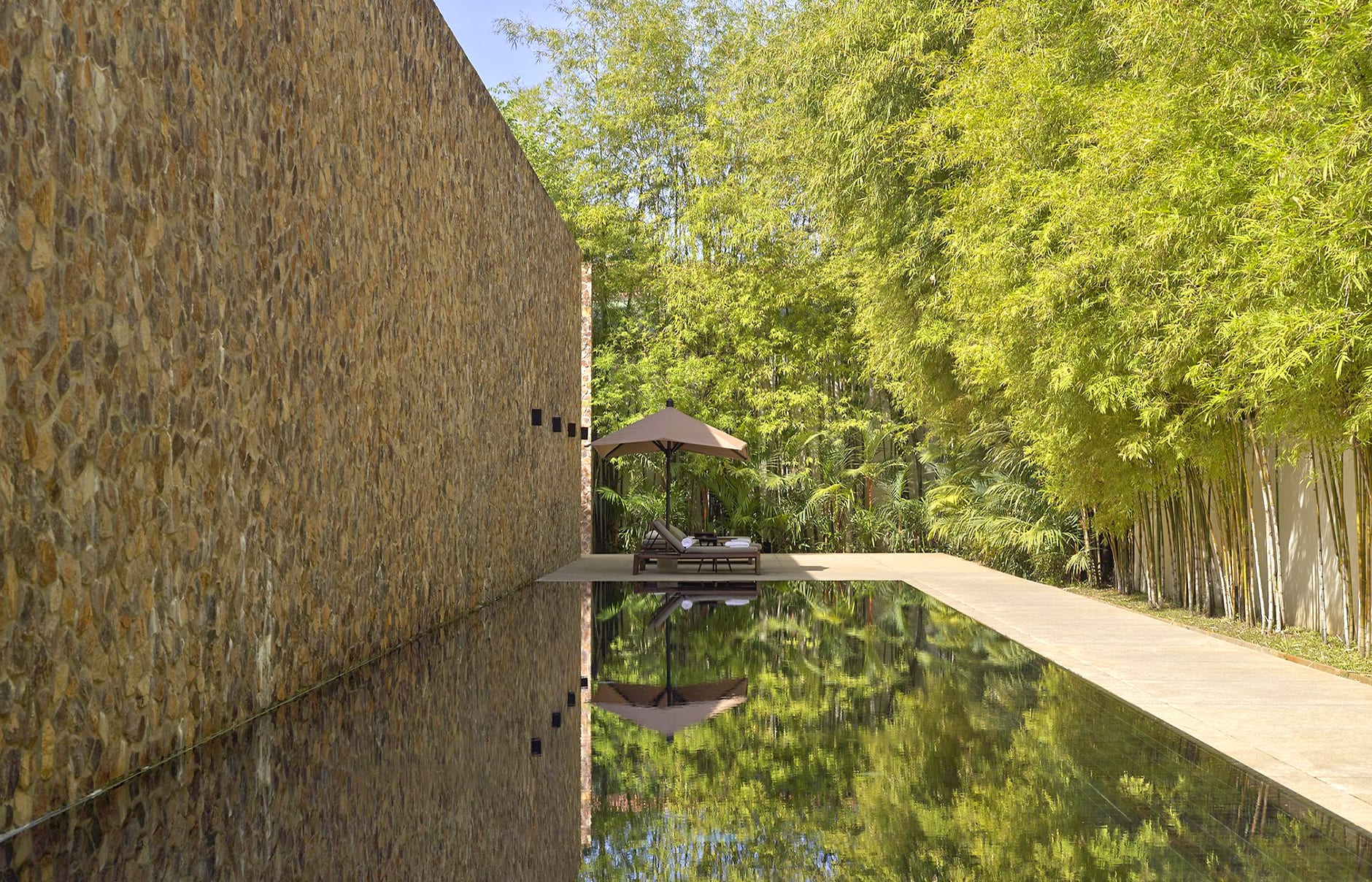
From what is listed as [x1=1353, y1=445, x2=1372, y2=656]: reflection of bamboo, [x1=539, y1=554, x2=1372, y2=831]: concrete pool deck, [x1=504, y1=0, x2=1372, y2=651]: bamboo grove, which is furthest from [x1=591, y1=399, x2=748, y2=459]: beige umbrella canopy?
[x1=1353, y1=445, x2=1372, y2=656]: reflection of bamboo

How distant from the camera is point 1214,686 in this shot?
5.97m

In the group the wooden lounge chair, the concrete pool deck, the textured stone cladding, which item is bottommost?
the concrete pool deck

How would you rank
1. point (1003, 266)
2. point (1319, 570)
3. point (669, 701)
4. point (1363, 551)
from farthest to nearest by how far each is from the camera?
1. point (1003, 266)
2. point (1319, 570)
3. point (1363, 551)
4. point (669, 701)

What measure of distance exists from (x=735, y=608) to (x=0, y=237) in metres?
7.44

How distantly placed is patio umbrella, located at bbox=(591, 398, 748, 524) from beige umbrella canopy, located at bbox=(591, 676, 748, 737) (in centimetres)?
760

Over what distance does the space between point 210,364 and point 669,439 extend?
922 cm

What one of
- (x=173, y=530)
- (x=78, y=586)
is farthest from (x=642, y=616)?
(x=78, y=586)

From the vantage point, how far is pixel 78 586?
12.0 feet

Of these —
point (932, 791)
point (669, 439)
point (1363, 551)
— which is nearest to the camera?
point (932, 791)

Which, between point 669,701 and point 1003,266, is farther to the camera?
point 1003,266

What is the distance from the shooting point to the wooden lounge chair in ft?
42.9

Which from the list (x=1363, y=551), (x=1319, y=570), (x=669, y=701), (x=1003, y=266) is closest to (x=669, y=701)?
(x=669, y=701)

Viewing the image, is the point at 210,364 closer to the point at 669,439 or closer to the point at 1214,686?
the point at 1214,686

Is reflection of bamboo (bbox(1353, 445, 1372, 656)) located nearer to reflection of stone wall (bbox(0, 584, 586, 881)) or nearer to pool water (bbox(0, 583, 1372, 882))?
pool water (bbox(0, 583, 1372, 882))
